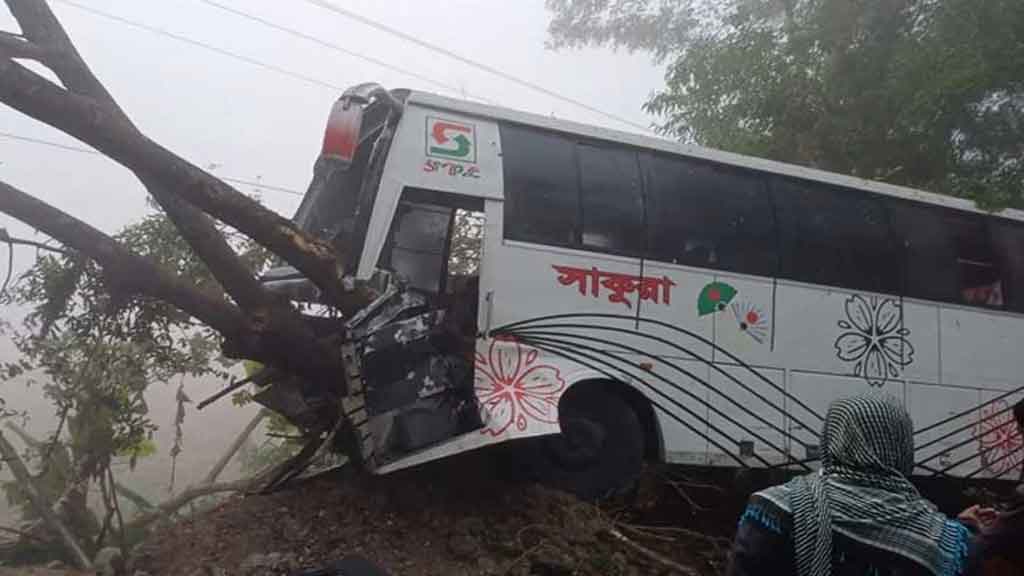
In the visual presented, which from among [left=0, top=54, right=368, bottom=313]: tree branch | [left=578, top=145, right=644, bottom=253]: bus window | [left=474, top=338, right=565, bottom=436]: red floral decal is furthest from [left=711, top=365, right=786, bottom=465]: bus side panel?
[left=0, top=54, right=368, bottom=313]: tree branch

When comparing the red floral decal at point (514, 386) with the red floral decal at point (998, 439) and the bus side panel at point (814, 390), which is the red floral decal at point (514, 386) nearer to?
the bus side panel at point (814, 390)

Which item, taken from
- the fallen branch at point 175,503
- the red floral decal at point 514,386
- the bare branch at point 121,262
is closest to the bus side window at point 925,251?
the red floral decal at point 514,386

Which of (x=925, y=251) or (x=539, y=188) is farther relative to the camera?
(x=925, y=251)

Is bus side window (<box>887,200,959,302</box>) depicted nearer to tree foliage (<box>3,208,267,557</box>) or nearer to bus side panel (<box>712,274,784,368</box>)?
bus side panel (<box>712,274,784,368</box>)

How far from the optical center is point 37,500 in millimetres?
7020

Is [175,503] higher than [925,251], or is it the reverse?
[925,251]

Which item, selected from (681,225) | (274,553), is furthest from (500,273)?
(274,553)

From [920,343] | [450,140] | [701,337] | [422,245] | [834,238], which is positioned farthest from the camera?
[920,343]

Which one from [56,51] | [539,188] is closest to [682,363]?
[539,188]

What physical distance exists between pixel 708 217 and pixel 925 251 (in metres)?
2.29

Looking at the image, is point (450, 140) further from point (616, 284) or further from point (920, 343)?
point (920, 343)

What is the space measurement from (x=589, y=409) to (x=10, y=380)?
16.7ft

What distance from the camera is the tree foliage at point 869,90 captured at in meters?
8.37

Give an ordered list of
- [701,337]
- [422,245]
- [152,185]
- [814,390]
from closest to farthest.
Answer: [152,185] → [422,245] → [701,337] → [814,390]
